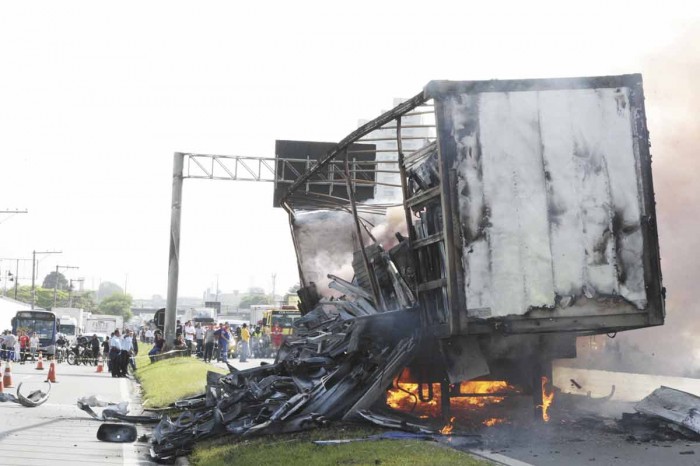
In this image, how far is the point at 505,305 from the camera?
8594 millimetres

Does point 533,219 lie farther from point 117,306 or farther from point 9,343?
point 117,306

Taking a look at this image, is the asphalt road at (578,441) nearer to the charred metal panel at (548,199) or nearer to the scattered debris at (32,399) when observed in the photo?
the charred metal panel at (548,199)

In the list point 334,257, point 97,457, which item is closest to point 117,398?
point 334,257

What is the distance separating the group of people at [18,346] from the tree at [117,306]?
99.7m

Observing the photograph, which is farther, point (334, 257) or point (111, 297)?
point (111, 297)

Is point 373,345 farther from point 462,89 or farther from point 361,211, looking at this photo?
point 361,211

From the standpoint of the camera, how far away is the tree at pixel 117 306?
5364 inches

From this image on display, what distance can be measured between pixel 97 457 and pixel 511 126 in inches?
236

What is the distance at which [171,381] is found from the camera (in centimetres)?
1800

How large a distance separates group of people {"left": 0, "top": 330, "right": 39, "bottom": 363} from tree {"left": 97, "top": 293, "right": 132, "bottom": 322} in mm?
99654

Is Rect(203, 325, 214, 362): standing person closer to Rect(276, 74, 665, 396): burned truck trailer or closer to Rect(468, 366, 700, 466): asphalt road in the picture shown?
Rect(468, 366, 700, 466): asphalt road

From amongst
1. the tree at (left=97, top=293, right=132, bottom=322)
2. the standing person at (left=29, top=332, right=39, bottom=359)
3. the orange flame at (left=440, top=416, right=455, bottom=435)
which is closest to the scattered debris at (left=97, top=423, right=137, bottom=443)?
the orange flame at (left=440, top=416, right=455, bottom=435)

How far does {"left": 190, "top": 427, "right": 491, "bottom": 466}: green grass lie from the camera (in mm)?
6930

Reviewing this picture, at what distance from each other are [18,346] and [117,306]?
10787 centimetres
